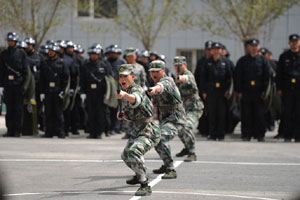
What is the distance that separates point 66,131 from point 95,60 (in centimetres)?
204

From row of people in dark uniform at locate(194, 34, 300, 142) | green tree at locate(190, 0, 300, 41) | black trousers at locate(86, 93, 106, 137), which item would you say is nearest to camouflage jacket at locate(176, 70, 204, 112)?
row of people in dark uniform at locate(194, 34, 300, 142)

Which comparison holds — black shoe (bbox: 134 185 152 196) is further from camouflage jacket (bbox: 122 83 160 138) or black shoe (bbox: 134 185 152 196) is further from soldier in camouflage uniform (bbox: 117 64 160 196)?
camouflage jacket (bbox: 122 83 160 138)

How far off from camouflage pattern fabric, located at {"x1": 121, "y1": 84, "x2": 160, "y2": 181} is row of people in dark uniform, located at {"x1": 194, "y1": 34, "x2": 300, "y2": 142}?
822 centimetres

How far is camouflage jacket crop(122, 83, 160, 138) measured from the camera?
33.8 ft

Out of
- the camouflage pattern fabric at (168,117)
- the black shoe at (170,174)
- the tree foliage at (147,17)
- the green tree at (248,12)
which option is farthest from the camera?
the tree foliage at (147,17)

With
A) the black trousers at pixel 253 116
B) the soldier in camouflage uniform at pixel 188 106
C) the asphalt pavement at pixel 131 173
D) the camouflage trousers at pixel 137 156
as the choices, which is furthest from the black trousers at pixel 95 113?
the camouflage trousers at pixel 137 156

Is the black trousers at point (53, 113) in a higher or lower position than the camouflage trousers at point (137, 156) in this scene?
lower

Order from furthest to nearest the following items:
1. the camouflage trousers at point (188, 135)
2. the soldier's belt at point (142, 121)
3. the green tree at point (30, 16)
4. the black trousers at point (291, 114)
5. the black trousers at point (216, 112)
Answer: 1. the green tree at point (30, 16)
2. the black trousers at point (216, 112)
3. the black trousers at point (291, 114)
4. the camouflage trousers at point (188, 135)
5. the soldier's belt at point (142, 121)

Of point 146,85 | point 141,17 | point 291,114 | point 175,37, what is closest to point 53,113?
point 146,85

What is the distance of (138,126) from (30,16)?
19.2 metres

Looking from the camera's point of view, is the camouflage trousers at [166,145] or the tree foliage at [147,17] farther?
the tree foliage at [147,17]

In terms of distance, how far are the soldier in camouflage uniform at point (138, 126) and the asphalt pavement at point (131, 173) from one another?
0.33m

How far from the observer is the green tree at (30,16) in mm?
26844

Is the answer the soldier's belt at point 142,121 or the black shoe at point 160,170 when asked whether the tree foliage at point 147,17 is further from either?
the soldier's belt at point 142,121
